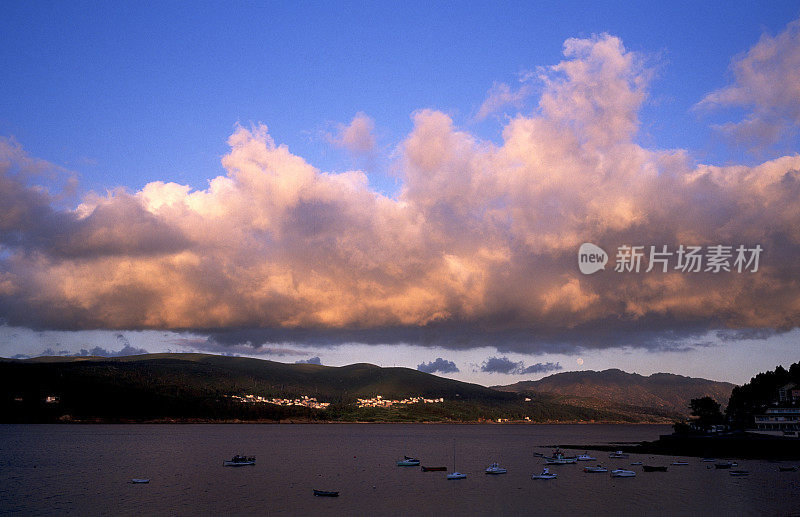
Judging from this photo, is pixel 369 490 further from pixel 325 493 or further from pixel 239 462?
pixel 239 462

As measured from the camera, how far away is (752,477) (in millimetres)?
125375

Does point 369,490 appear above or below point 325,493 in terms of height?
below

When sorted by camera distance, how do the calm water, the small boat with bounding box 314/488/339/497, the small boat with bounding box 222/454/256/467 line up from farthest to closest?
the small boat with bounding box 222/454/256/467
the small boat with bounding box 314/488/339/497
the calm water

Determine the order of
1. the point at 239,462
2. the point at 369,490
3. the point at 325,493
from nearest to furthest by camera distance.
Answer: the point at 325,493 < the point at 369,490 < the point at 239,462

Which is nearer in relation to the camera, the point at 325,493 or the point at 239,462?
the point at 325,493

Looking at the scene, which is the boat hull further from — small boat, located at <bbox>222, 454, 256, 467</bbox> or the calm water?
small boat, located at <bbox>222, 454, 256, 467</bbox>

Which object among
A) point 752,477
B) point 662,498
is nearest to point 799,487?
point 752,477

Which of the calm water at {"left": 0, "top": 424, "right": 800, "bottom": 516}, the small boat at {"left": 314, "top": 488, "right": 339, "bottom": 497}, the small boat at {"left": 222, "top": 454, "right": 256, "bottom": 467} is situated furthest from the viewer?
the small boat at {"left": 222, "top": 454, "right": 256, "bottom": 467}

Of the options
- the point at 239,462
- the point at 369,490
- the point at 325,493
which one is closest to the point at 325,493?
the point at 325,493

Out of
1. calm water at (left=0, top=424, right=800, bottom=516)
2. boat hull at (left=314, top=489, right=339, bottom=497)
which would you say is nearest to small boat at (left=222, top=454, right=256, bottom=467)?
calm water at (left=0, top=424, right=800, bottom=516)

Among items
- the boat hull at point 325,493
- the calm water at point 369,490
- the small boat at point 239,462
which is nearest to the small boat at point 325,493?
the boat hull at point 325,493

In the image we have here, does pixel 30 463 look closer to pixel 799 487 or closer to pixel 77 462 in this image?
pixel 77 462

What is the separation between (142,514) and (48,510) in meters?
15.6

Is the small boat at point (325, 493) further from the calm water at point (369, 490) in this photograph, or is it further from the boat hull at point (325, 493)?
the calm water at point (369, 490)
